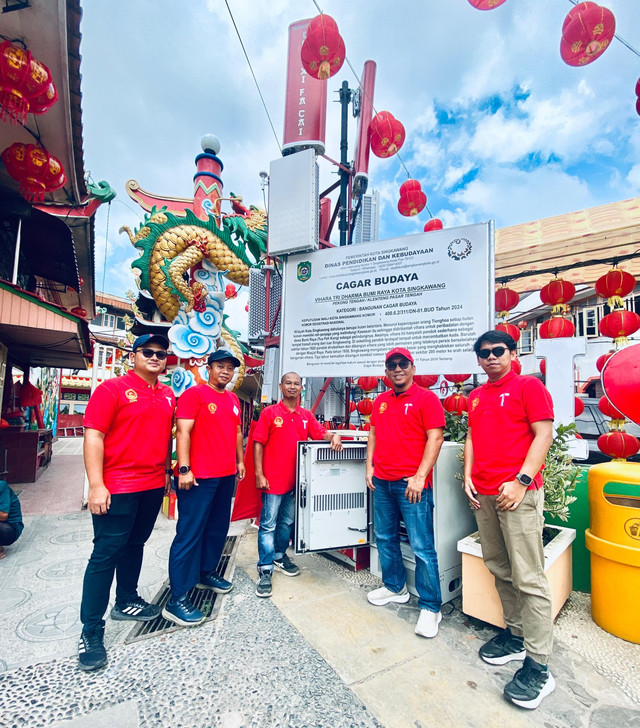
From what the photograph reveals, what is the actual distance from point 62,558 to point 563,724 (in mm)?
4132

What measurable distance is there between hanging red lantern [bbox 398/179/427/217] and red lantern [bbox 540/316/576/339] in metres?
3.15

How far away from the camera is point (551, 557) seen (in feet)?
8.08

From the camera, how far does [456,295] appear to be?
360cm

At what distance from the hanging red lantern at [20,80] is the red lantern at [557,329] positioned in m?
6.38

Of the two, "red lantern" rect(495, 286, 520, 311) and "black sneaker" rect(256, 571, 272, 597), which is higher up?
"red lantern" rect(495, 286, 520, 311)

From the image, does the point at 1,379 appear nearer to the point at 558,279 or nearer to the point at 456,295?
the point at 456,295

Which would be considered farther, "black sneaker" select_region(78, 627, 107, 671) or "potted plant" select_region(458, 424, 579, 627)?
"potted plant" select_region(458, 424, 579, 627)

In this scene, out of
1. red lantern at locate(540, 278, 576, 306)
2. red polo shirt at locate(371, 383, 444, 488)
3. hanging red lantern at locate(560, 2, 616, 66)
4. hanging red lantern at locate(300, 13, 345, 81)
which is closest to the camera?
red polo shirt at locate(371, 383, 444, 488)

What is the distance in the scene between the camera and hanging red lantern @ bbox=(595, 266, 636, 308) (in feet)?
15.3

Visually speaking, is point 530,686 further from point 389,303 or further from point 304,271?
point 304,271

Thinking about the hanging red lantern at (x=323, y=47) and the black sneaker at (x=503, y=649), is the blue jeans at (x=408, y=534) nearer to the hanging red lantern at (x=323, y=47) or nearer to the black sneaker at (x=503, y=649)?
the black sneaker at (x=503, y=649)

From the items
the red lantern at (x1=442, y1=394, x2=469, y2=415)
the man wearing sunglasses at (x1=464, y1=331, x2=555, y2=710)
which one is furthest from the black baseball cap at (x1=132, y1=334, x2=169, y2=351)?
the red lantern at (x1=442, y1=394, x2=469, y2=415)

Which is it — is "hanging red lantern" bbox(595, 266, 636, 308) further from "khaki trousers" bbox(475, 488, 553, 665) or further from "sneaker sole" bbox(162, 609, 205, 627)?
"sneaker sole" bbox(162, 609, 205, 627)

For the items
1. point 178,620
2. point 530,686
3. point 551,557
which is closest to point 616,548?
point 551,557
